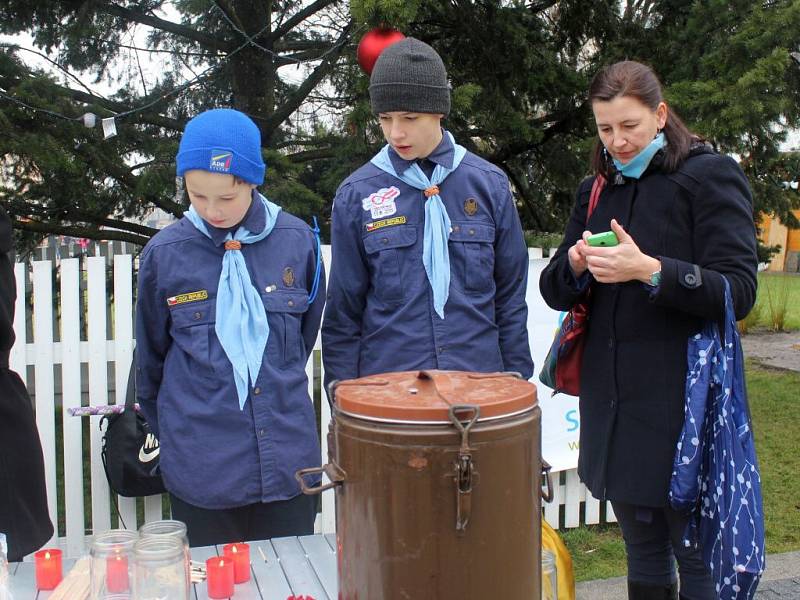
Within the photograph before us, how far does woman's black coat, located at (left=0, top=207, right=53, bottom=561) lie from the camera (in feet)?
7.57

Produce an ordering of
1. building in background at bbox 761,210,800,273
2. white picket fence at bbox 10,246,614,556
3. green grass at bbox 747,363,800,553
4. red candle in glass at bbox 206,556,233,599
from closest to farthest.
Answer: red candle in glass at bbox 206,556,233,599, white picket fence at bbox 10,246,614,556, green grass at bbox 747,363,800,553, building in background at bbox 761,210,800,273

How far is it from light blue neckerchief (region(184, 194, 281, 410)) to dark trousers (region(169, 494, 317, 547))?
1.07 ft

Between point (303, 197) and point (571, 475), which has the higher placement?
point (303, 197)

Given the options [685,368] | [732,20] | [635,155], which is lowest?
[685,368]

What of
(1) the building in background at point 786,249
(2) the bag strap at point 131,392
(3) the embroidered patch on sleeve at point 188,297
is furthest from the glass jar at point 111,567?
(1) the building in background at point 786,249

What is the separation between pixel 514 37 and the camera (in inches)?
187

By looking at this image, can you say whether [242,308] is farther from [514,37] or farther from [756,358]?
[756,358]

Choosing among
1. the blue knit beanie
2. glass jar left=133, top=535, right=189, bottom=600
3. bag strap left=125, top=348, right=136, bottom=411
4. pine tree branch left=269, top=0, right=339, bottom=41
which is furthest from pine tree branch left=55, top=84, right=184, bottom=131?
glass jar left=133, top=535, right=189, bottom=600

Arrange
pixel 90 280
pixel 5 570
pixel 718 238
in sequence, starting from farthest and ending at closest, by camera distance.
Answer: pixel 90 280
pixel 718 238
pixel 5 570

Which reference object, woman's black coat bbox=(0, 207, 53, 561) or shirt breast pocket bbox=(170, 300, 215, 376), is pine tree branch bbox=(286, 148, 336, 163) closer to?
woman's black coat bbox=(0, 207, 53, 561)

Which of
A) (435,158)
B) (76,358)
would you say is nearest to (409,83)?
(435,158)

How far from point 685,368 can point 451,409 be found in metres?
1.00

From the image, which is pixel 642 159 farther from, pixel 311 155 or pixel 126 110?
pixel 126 110

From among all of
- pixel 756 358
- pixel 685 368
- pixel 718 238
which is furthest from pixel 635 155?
pixel 756 358
